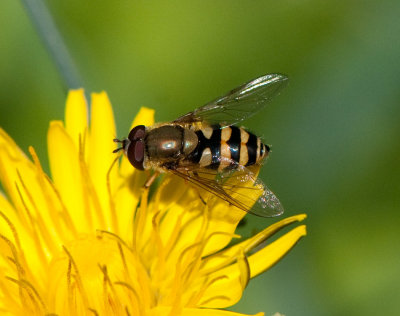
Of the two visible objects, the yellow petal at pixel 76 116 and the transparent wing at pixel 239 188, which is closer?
the transparent wing at pixel 239 188

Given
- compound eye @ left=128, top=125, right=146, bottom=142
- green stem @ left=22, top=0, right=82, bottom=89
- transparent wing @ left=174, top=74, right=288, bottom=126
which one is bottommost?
compound eye @ left=128, top=125, right=146, bottom=142

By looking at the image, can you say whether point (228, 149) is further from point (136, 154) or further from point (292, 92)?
point (292, 92)

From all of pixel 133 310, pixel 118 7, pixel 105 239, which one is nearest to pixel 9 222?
pixel 105 239

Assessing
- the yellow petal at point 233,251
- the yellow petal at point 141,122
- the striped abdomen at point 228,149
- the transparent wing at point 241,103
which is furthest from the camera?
the yellow petal at point 141,122

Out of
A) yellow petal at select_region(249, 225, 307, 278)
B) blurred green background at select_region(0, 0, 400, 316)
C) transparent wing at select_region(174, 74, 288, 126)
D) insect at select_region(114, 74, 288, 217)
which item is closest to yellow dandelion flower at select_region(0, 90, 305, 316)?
yellow petal at select_region(249, 225, 307, 278)

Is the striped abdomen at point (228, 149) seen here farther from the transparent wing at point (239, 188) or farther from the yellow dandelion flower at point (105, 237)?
the yellow dandelion flower at point (105, 237)

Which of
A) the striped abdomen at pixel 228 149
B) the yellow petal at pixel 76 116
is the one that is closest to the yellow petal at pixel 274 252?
the striped abdomen at pixel 228 149

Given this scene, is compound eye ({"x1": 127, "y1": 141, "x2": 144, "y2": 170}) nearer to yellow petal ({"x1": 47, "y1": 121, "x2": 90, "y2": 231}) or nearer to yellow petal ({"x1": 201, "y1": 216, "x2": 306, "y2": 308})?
yellow petal ({"x1": 47, "y1": 121, "x2": 90, "y2": 231})
